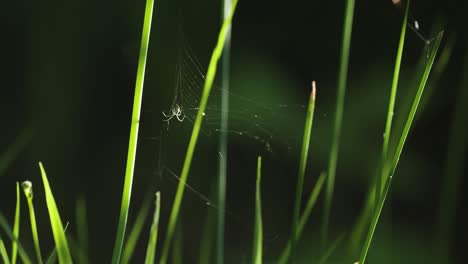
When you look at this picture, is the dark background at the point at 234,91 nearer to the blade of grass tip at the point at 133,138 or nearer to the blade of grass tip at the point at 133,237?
the blade of grass tip at the point at 133,237

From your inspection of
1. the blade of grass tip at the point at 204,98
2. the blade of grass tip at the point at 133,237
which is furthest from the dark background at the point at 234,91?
the blade of grass tip at the point at 204,98

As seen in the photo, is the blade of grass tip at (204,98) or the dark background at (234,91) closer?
the blade of grass tip at (204,98)

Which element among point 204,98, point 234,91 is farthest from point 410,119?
point 234,91

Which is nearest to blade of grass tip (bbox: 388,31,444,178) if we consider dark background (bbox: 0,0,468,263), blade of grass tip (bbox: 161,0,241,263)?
blade of grass tip (bbox: 161,0,241,263)

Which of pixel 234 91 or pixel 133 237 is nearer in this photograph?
pixel 133 237

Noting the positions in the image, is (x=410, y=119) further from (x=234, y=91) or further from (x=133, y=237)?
(x=234, y=91)

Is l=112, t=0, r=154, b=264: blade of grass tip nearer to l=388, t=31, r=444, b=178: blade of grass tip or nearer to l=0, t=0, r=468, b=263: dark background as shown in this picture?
l=388, t=31, r=444, b=178: blade of grass tip

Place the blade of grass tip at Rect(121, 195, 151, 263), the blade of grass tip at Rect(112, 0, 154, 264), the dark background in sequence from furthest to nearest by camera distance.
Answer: the dark background < the blade of grass tip at Rect(121, 195, 151, 263) < the blade of grass tip at Rect(112, 0, 154, 264)

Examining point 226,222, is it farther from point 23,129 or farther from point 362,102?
point 23,129
